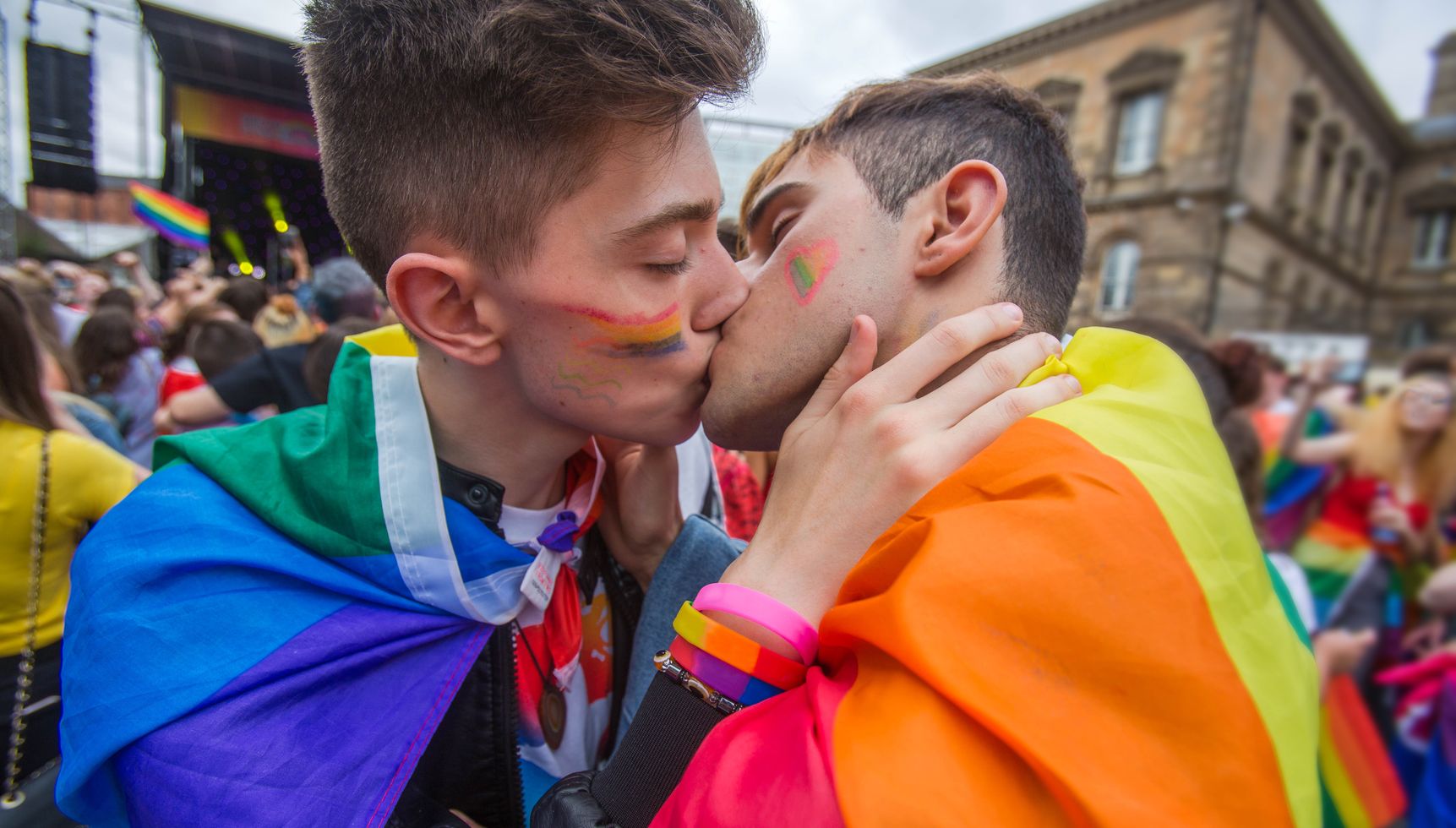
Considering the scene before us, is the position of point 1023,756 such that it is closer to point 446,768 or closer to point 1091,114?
point 446,768

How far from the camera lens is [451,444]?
1.51 meters

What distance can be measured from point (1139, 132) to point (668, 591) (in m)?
Result: 22.9

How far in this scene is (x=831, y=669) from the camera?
3.39 ft

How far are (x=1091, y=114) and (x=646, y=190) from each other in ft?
75.1

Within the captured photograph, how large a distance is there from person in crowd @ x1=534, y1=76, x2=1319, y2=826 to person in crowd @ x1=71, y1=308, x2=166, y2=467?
522 cm

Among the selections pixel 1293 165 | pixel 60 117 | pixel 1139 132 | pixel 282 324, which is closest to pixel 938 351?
pixel 282 324

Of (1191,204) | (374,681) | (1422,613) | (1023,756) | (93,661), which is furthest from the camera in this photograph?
(1191,204)

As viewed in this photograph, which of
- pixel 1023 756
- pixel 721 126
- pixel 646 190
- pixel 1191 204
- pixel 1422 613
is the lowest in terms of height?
pixel 1422 613

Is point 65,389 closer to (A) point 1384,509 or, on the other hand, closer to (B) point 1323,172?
(A) point 1384,509

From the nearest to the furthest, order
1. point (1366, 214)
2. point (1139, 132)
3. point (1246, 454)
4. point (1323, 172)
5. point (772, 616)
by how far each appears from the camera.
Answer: point (772, 616), point (1246, 454), point (1139, 132), point (1323, 172), point (1366, 214)

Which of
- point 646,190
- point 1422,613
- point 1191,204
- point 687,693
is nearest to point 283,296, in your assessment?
point 646,190

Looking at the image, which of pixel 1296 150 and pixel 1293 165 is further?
pixel 1296 150

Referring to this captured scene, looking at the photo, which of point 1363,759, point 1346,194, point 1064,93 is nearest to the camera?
point 1363,759

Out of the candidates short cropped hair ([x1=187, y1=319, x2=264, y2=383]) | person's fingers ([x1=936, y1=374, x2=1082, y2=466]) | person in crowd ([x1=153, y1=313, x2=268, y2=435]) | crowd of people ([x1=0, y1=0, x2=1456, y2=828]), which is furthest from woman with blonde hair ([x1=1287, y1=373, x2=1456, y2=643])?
short cropped hair ([x1=187, y1=319, x2=264, y2=383])
